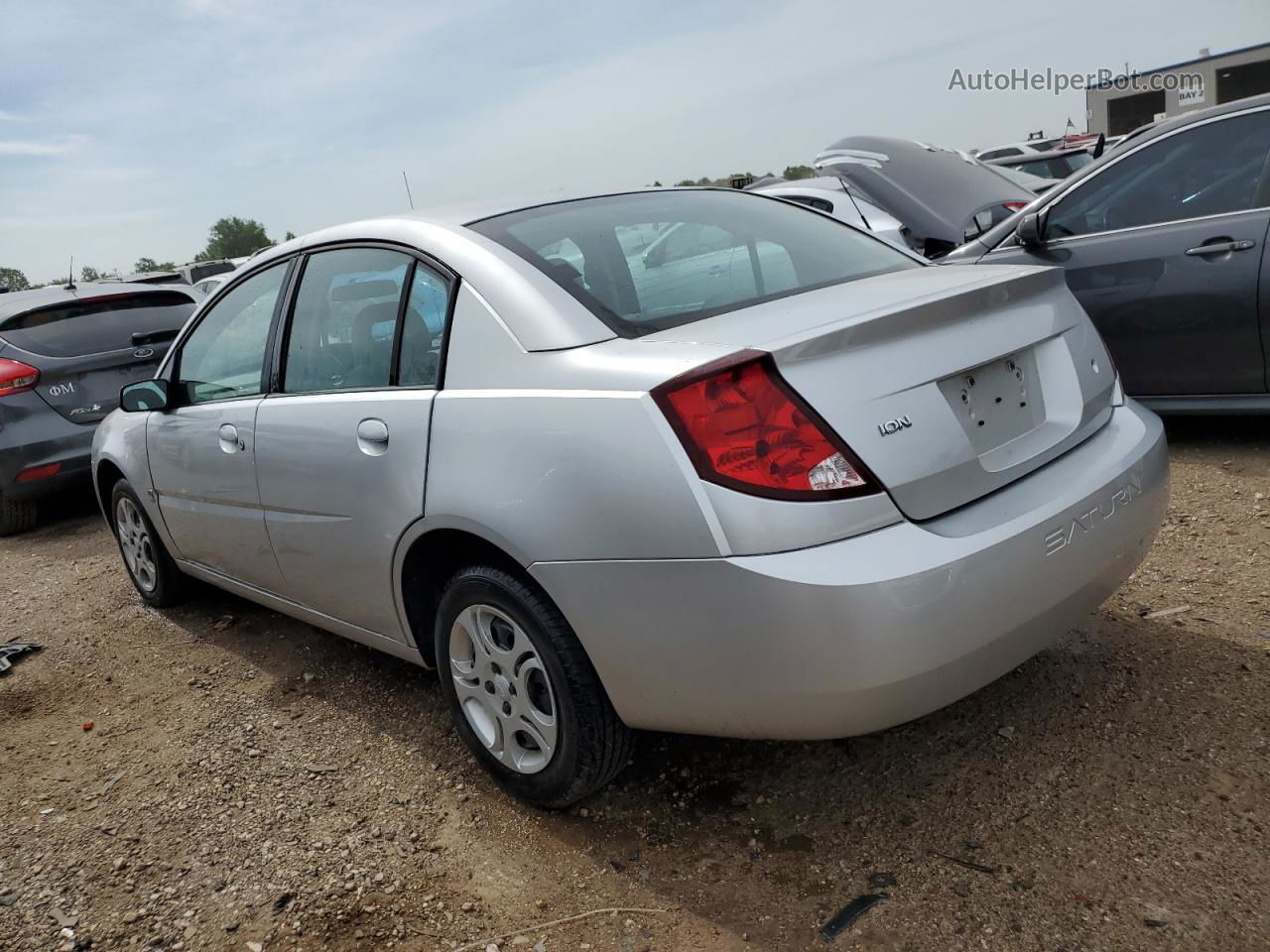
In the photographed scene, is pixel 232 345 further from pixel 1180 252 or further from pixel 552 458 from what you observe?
pixel 1180 252

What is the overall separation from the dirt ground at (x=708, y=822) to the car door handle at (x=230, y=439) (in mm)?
886

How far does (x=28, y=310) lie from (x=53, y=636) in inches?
122

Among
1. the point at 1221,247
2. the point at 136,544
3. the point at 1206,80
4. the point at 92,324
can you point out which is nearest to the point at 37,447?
the point at 92,324

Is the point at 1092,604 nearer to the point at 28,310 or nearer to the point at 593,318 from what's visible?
the point at 593,318

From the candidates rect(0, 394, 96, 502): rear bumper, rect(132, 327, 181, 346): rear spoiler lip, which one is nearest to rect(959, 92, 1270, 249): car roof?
rect(132, 327, 181, 346): rear spoiler lip

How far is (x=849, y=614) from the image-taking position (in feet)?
6.46

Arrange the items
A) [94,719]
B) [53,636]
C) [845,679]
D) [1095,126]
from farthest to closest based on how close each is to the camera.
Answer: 1. [1095,126]
2. [53,636]
3. [94,719]
4. [845,679]

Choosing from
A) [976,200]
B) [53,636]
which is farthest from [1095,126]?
[53,636]

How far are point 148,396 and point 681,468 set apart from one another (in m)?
2.68

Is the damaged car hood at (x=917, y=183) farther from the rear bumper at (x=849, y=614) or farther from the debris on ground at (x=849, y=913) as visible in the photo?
the debris on ground at (x=849, y=913)

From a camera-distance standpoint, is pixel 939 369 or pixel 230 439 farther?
pixel 230 439

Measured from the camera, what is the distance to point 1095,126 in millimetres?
47219

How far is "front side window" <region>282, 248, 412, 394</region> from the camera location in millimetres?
2930

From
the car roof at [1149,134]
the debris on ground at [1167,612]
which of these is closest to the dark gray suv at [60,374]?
the car roof at [1149,134]
